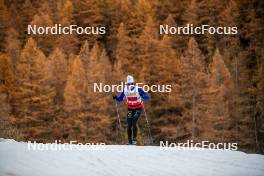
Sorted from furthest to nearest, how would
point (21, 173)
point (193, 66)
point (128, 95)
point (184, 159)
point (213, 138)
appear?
1. point (193, 66)
2. point (213, 138)
3. point (128, 95)
4. point (184, 159)
5. point (21, 173)

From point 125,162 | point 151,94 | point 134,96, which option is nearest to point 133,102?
point 134,96

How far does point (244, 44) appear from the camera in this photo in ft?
194

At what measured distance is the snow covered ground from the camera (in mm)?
6543

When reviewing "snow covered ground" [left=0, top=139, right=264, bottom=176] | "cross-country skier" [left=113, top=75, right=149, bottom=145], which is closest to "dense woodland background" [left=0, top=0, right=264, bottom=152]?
"cross-country skier" [left=113, top=75, right=149, bottom=145]

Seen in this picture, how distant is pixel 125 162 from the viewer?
7.81 meters

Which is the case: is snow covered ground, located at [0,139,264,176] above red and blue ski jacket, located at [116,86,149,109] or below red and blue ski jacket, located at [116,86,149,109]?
below

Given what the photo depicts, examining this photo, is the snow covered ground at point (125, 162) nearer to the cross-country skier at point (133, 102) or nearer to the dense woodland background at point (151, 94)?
the cross-country skier at point (133, 102)

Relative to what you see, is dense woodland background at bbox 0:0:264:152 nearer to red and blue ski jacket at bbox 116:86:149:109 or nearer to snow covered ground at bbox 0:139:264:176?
red and blue ski jacket at bbox 116:86:149:109

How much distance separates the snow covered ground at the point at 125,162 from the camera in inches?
258

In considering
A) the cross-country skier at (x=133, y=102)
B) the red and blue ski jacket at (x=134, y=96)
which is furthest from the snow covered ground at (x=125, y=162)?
the red and blue ski jacket at (x=134, y=96)

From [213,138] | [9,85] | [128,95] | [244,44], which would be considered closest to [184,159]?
[128,95]

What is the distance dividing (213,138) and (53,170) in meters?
27.4

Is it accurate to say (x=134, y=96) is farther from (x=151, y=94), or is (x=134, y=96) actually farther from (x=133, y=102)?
(x=151, y=94)

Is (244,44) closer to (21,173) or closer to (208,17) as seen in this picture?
(208,17)
